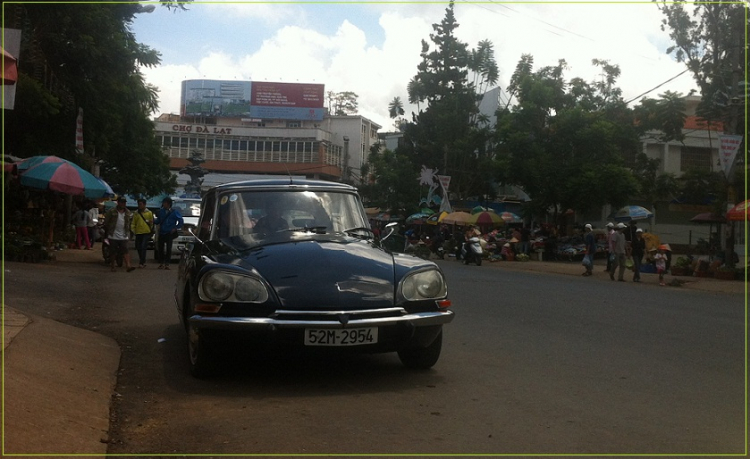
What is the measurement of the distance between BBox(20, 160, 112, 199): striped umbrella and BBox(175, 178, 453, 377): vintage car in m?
12.5

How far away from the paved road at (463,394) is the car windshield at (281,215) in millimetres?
1074

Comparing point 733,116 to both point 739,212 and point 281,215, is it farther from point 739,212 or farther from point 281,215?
point 281,215

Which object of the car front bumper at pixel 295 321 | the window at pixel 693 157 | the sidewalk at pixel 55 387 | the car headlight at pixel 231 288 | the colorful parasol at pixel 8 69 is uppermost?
the window at pixel 693 157

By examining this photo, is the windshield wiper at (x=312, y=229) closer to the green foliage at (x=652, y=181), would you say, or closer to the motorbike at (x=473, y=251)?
the motorbike at (x=473, y=251)

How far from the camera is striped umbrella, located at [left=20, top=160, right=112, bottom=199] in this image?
1842 centimetres

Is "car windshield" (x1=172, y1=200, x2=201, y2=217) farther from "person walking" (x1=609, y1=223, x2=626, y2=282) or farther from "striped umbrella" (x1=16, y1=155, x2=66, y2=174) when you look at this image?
"person walking" (x1=609, y1=223, x2=626, y2=282)

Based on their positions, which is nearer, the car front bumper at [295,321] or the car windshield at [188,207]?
the car front bumper at [295,321]

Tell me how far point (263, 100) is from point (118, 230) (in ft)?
253

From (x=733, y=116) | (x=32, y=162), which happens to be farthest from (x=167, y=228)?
(x=733, y=116)

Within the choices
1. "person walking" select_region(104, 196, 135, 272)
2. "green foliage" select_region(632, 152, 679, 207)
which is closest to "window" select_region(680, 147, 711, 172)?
"green foliage" select_region(632, 152, 679, 207)

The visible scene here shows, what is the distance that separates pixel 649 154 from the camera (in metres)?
48.8

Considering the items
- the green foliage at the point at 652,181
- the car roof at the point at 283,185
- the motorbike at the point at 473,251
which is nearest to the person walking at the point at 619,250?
the motorbike at the point at 473,251

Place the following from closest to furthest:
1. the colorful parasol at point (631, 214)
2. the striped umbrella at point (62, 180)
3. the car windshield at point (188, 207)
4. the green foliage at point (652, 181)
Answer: the striped umbrella at point (62, 180)
the car windshield at point (188, 207)
the colorful parasol at point (631, 214)
the green foliage at point (652, 181)

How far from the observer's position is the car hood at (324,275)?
602 cm
